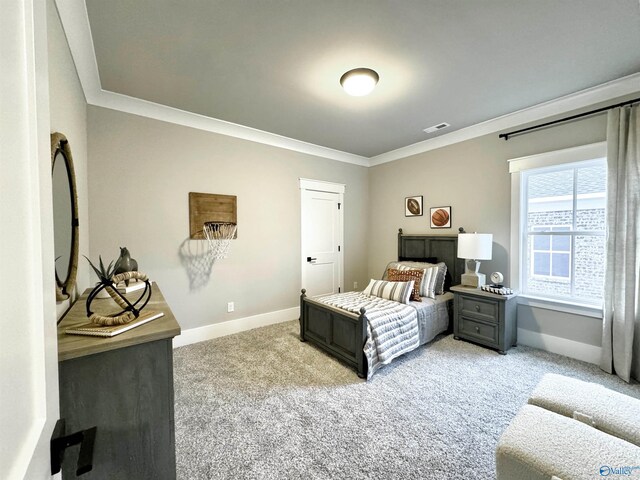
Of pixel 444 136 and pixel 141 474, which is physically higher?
pixel 444 136

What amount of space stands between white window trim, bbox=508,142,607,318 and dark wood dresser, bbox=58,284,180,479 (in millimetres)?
3669

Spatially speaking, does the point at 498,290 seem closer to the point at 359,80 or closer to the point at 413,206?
the point at 413,206

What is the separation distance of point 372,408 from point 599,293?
2668 mm

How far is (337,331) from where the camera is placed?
2.78 meters

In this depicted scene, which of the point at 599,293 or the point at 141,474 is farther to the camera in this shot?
the point at 599,293

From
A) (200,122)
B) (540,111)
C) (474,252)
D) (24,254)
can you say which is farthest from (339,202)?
(24,254)

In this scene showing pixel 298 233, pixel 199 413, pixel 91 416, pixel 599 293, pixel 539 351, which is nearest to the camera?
pixel 91 416

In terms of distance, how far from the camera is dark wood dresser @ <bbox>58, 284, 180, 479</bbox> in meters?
1.04

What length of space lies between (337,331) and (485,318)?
174 cm

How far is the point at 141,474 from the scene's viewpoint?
1151mm

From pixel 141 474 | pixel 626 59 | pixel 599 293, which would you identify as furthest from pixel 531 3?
pixel 141 474

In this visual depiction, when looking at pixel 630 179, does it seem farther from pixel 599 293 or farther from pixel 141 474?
pixel 141 474

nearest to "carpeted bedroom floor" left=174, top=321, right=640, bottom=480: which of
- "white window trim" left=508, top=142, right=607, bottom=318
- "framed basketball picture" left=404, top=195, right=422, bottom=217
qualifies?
"white window trim" left=508, top=142, right=607, bottom=318

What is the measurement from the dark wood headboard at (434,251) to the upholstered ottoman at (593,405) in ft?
7.36
